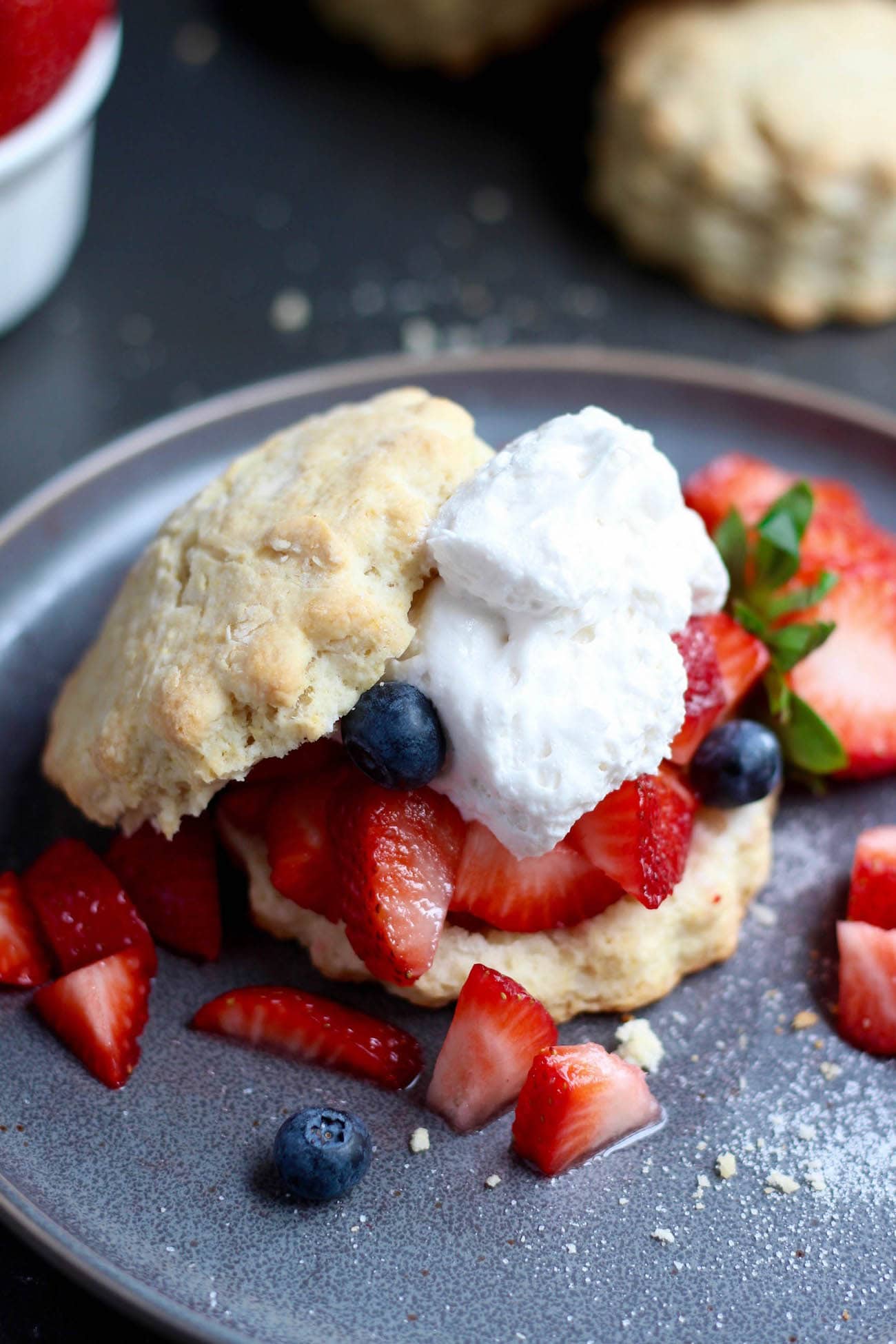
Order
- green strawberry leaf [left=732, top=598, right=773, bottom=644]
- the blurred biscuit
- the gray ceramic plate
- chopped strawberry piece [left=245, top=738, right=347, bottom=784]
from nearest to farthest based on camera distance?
the gray ceramic plate < chopped strawberry piece [left=245, top=738, right=347, bottom=784] < green strawberry leaf [left=732, top=598, right=773, bottom=644] < the blurred biscuit

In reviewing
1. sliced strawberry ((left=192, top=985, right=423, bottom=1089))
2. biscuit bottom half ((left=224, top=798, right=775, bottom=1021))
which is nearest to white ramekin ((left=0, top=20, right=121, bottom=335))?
biscuit bottom half ((left=224, top=798, right=775, bottom=1021))

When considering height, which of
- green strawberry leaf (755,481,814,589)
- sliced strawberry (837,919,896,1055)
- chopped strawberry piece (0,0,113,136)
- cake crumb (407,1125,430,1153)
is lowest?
sliced strawberry (837,919,896,1055)

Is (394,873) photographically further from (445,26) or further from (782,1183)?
(445,26)

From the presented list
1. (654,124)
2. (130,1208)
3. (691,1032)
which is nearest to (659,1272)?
(691,1032)

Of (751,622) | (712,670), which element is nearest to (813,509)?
(751,622)

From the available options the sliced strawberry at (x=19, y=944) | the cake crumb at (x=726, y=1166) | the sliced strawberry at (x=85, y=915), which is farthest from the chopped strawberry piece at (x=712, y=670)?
the sliced strawberry at (x=19, y=944)

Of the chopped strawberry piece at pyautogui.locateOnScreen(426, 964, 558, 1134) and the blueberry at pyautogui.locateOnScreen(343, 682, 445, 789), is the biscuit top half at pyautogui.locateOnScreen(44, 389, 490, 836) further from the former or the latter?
the chopped strawberry piece at pyautogui.locateOnScreen(426, 964, 558, 1134)
